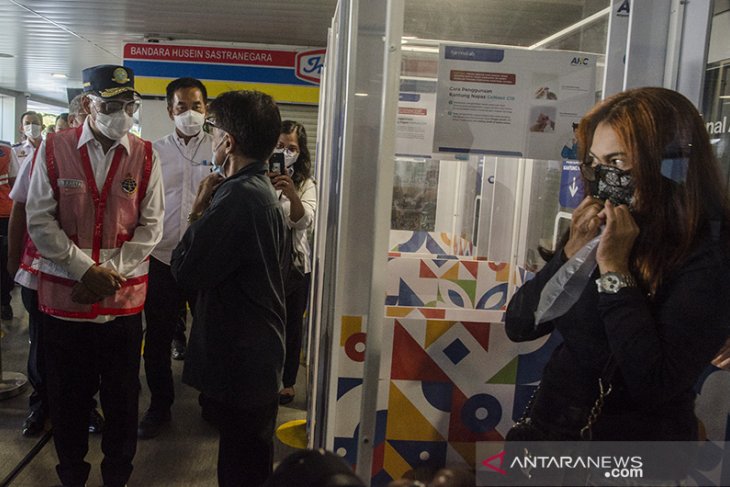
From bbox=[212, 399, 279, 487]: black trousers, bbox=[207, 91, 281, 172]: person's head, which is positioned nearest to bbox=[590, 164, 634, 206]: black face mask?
bbox=[207, 91, 281, 172]: person's head

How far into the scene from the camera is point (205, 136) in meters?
3.88

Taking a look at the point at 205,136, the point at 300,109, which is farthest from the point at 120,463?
the point at 300,109

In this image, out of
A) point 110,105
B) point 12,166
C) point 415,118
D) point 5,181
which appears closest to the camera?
point 415,118

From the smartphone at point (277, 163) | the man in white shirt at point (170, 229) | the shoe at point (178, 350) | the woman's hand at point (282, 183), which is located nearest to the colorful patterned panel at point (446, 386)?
the woman's hand at point (282, 183)

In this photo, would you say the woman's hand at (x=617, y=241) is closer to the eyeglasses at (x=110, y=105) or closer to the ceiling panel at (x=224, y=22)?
the ceiling panel at (x=224, y=22)

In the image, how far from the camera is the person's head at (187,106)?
3779 millimetres

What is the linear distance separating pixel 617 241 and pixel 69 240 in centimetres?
207

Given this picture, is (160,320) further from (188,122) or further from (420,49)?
(420,49)

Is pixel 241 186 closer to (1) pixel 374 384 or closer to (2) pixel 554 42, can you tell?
(1) pixel 374 384

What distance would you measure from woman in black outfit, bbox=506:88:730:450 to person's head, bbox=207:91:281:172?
4.29 ft

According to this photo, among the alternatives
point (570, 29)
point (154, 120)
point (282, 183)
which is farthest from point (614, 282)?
point (154, 120)

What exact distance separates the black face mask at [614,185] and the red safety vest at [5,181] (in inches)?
229

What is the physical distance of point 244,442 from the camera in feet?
7.63

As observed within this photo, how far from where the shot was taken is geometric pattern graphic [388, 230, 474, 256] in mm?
2359
